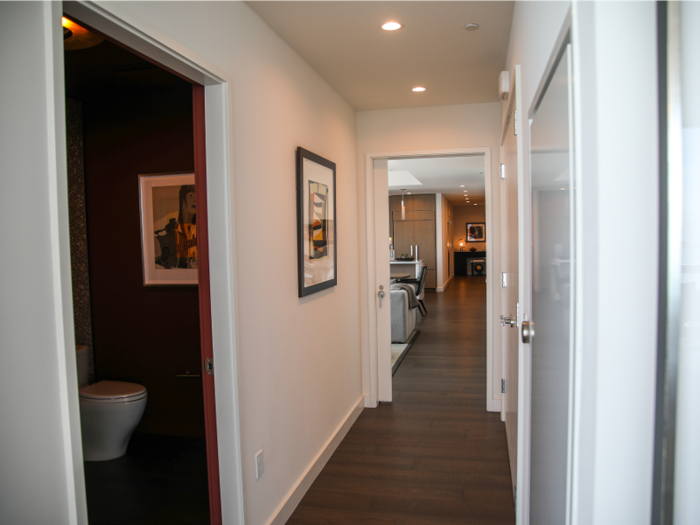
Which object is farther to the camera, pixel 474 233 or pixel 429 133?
pixel 474 233

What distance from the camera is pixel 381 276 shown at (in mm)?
A: 4324

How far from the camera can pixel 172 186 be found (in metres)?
3.43

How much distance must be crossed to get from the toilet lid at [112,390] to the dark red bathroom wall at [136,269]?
0.22 m

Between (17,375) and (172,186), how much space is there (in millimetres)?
2537

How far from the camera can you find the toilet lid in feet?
10.0

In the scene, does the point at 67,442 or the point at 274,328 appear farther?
the point at 274,328

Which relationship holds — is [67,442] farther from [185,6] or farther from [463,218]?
[463,218]

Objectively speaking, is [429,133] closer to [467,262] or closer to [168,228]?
[168,228]

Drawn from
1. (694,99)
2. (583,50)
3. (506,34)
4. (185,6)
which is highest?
(506,34)

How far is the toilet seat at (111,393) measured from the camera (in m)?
3.04

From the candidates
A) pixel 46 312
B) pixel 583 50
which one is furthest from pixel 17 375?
pixel 583 50

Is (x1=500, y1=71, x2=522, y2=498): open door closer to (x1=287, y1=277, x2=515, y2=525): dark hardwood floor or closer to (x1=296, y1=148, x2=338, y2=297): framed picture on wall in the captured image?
(x1=287, y1=277, x2=515, y2=525): dark hardwood floor

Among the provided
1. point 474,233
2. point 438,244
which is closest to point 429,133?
point 438,244

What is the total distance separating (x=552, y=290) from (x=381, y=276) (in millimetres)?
3028
